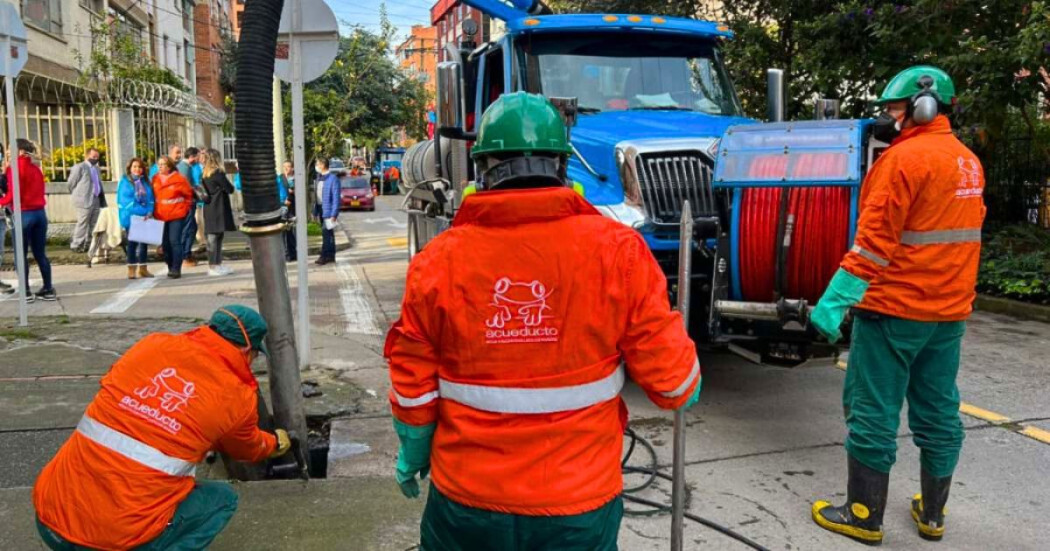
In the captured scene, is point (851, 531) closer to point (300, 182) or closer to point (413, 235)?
point (300, 182)

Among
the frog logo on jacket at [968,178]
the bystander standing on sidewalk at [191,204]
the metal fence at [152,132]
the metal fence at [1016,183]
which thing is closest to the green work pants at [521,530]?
the frog logo on jacket at [968,178]

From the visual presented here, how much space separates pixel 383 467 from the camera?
4.84 metres

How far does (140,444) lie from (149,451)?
0.04 meters

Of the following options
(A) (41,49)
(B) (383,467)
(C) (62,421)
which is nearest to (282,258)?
(B) (383,467)

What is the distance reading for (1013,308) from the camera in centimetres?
991

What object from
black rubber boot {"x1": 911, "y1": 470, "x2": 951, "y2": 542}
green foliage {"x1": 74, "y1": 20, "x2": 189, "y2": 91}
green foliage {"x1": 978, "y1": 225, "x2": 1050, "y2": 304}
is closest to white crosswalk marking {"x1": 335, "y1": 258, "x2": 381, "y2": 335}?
black rubber boot {"x1": 911, "y1": 470, "x2": 951, "y2": 542}

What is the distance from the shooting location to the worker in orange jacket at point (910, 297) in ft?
12.0

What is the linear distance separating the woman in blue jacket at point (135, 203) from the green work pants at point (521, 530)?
36.2ft

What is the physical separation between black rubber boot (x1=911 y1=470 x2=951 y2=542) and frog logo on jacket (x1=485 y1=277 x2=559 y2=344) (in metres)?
2.63

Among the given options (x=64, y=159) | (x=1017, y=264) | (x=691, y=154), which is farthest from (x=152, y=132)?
(x=1017, y=264)

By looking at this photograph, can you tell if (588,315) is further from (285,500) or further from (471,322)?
(285,500)

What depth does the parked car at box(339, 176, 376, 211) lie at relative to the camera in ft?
108

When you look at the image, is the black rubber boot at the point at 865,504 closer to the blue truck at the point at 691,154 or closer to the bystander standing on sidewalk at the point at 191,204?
the blue truck at the point at 691,154

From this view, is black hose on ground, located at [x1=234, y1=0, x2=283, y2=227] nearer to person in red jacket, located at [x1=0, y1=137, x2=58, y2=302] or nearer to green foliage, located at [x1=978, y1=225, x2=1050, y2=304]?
person in red jacket, located at [x1=0, y1=137, x2=58, y2=302]
